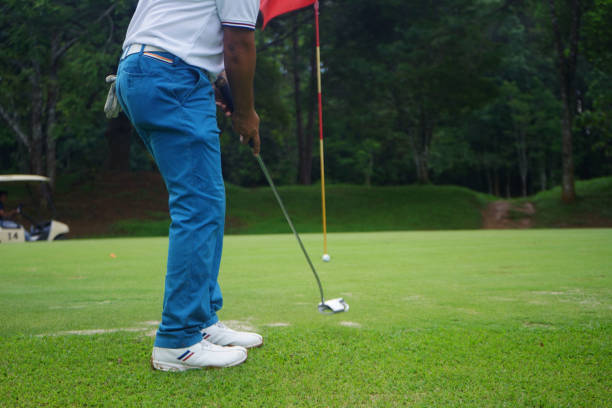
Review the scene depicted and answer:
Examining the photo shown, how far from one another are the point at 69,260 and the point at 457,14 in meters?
21.5

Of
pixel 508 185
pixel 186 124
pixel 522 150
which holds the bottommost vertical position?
pixel 508 185

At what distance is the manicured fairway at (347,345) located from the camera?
1.95 meters

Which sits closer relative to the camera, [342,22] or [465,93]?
[465,93]

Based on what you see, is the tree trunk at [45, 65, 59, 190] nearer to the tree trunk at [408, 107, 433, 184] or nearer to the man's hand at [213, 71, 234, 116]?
the tree trunk at [408, 107, 433, 184]

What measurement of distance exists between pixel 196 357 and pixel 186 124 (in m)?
1.05

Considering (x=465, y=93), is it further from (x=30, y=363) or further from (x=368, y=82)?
(x=30, y=363)

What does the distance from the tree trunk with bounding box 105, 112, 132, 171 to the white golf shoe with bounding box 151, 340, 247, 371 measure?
24667mm

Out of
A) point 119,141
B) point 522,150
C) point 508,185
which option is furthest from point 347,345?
point 508,185

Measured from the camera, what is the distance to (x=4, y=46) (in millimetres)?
20938

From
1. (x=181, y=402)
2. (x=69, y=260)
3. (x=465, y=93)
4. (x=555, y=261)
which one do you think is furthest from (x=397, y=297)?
(x=465, y=93)

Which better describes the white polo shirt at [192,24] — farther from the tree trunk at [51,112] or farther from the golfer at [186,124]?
the tree trunk at [51,112]

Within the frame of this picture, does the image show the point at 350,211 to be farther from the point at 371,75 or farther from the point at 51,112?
the point at 51,112

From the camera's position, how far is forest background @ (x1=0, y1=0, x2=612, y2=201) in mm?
20172

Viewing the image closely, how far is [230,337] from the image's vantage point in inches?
105
